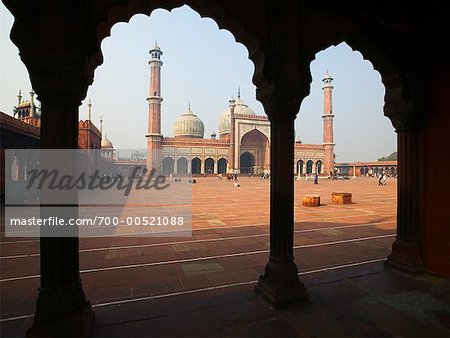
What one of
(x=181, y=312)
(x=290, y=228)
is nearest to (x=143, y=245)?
(x=181, y=312)

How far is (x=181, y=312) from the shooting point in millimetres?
2861

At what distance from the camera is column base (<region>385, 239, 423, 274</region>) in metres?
3.94

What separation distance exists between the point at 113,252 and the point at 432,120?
5432 mm

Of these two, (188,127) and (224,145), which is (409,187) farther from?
(188,127)

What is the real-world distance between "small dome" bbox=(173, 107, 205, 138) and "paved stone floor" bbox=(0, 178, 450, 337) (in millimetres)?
49039

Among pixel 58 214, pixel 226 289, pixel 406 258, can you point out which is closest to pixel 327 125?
pixel 406 258

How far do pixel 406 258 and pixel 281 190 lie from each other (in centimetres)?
230

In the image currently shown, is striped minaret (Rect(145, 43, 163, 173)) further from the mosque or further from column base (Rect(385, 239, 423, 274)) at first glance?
column base (Rect(385, 239, 423, 274))

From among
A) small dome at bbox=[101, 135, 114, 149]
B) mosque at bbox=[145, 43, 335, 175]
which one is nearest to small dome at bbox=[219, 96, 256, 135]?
mosque at bbox=[145, 43, 335, 175]

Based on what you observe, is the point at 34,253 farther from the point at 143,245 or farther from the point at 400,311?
the point at 400,311

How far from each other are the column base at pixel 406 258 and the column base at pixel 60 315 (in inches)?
157

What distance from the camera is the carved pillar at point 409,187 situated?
402 cm

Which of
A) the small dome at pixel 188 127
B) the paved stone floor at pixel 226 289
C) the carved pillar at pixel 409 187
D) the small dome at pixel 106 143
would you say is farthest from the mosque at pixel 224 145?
the carved pillar at pixel 409 187

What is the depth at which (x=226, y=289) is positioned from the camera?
136 inches
